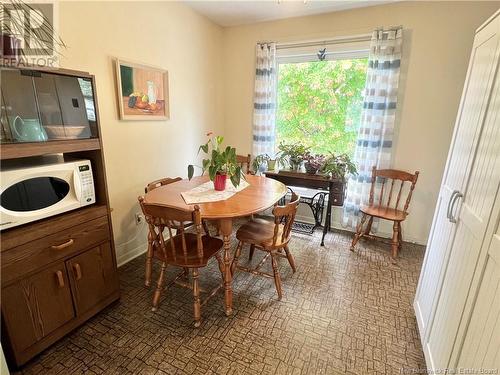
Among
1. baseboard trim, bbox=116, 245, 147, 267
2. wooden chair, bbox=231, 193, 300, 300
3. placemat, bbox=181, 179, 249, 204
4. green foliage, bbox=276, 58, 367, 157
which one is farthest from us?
green foliage, bbox=276, 58, 367, 157

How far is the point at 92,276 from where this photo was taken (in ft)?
5.60

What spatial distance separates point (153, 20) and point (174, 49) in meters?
0.35

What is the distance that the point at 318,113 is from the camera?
3.28 metres

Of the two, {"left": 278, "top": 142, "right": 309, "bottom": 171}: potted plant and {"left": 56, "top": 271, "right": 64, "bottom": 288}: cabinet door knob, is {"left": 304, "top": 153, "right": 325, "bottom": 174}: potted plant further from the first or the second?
{"left": 56, "top": 271, "right": 64, "bottom": 288}: cabinet door knob

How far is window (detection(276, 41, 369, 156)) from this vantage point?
9.89 feet

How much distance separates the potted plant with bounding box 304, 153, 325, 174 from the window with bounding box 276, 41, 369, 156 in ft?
0.99

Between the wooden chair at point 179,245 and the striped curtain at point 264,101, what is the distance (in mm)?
1847

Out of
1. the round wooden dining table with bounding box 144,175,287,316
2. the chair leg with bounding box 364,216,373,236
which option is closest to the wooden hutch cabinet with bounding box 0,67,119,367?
the round wooden dining table with bounding box 144,175,287,316

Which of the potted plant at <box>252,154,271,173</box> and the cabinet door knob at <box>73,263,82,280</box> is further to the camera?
the potted plant at <box>252,154,271,173</box>

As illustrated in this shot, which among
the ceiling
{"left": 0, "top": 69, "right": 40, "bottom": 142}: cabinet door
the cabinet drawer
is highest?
the ceiling

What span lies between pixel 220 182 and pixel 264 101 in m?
1.68

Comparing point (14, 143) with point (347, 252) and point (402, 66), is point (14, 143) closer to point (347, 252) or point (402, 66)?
point (347, 252)

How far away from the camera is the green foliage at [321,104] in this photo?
3057 millimetres

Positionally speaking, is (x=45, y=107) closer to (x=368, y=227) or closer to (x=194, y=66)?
(x=194, y=66)
